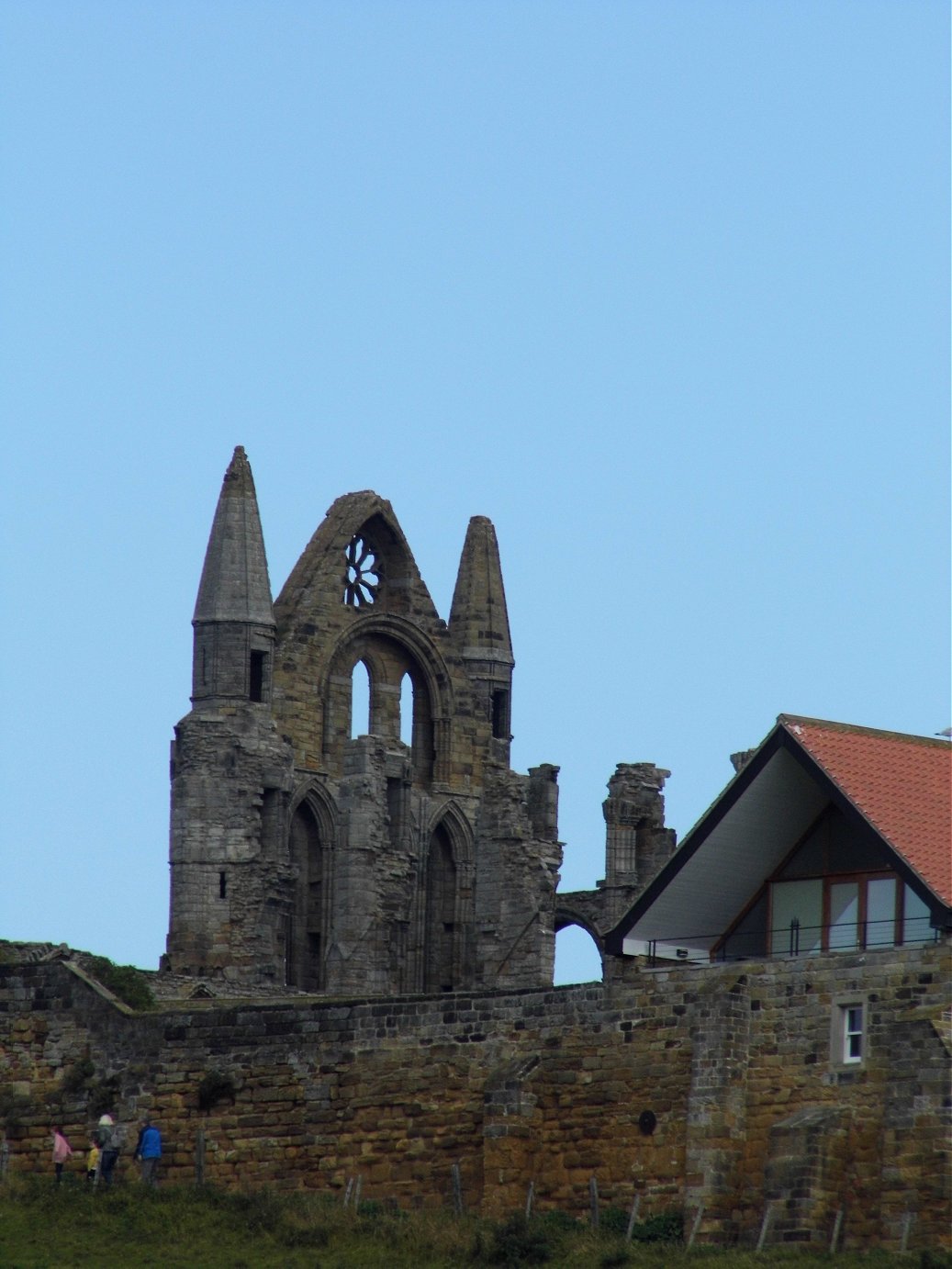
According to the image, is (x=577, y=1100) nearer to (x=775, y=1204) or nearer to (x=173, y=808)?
(x=775, y=1204)

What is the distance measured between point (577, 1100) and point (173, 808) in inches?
1146

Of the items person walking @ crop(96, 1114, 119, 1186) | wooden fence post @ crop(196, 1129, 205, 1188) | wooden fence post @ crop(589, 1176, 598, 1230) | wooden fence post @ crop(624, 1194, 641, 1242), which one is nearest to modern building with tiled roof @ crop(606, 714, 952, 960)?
wooden fence post @ crop(589, 1176, 598, 1230)

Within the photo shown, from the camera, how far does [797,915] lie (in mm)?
55750

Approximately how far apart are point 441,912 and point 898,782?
3579 cm

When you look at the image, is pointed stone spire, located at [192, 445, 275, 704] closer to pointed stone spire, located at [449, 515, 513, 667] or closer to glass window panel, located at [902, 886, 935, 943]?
pointed stone spire, located at [449, 515, 513, 667]

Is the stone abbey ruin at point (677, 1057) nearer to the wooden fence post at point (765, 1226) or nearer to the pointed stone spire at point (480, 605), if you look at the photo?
the wooden fence post at point (765, 1226)

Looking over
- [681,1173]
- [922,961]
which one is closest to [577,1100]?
[681,1173]

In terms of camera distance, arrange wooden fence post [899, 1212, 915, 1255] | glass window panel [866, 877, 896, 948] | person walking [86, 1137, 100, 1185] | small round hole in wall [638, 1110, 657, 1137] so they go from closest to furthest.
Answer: wooden fence post [899, 1212, 915, 1255]
glass window panel [866, 877, 896, 948]
small round hole in wall [638, 1110, 657, 1137]
person walking [86, 1137, 100, 1185]

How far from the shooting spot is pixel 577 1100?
5556 centimetres

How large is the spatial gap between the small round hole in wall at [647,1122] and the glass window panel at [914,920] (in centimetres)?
413

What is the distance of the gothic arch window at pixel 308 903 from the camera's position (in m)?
85.6

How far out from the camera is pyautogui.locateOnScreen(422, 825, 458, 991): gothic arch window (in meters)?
89.2

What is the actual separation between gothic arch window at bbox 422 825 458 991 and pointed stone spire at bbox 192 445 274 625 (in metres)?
7.16

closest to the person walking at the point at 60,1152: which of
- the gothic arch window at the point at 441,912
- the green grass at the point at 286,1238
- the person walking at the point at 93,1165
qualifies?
the person walking at the point at 93,1165
